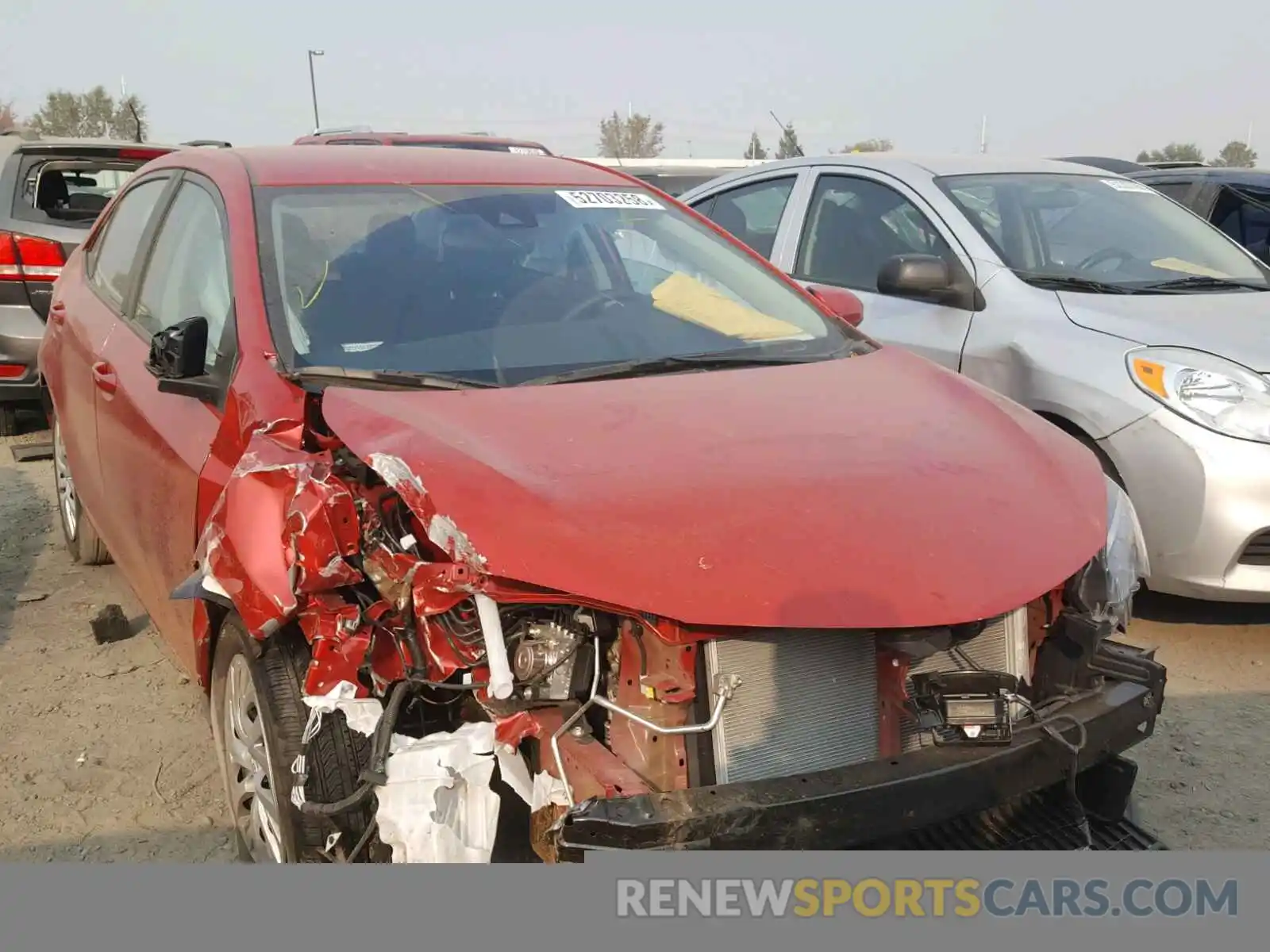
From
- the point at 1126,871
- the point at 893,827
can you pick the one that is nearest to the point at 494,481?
the point at 893,827

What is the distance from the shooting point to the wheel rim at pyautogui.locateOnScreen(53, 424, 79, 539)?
454 centimetres

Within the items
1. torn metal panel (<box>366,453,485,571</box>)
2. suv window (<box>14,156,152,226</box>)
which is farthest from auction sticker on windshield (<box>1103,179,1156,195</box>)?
suv window (<box>14,156,152,226</box>)

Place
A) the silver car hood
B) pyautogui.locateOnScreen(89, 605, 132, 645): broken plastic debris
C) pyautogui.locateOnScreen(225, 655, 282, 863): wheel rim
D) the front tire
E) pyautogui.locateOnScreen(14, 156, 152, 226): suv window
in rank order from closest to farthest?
the front tire, pyautogui.locateOnScreen(225, 655, 282, 863): wheel rim, the silver car hood, pyautogui.locateOnScreen(89, 605, 132, 645): broken plastic debris, pyautogui.locateOnScreen(14, 156, 152, 226): suv window

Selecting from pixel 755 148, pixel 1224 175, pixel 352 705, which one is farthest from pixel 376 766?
pixel 755 148

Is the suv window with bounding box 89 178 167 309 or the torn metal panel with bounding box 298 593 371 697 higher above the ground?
the suv window with bounding box 89 178 167 309

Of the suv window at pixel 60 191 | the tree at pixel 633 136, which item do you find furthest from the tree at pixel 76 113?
the suv window at pixel 60 191

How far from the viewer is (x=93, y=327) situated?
373 centimetres

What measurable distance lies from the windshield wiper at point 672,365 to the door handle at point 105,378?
150 centimetres

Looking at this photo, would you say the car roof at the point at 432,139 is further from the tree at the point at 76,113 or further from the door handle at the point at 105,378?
the tree at the point at 76,113

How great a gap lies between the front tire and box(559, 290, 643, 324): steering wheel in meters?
1.15

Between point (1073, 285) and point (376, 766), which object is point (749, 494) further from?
point (1073, 285)

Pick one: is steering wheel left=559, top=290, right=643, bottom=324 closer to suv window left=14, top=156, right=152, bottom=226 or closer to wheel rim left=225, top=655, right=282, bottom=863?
wheel rim left=225, top=655, right=282, bottom=863

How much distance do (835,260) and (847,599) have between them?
11.8 feet

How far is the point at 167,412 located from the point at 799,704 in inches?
72.9
